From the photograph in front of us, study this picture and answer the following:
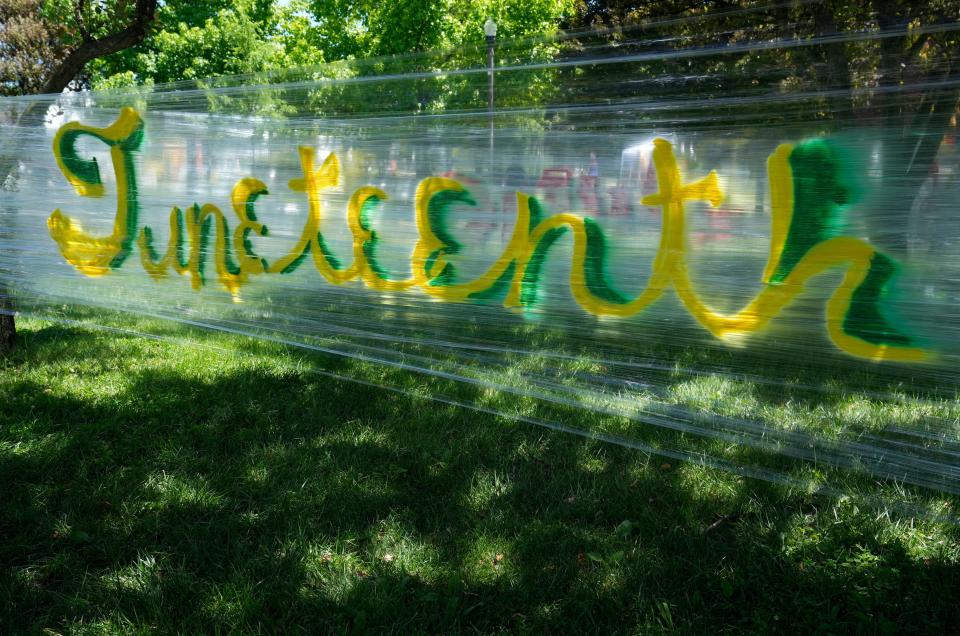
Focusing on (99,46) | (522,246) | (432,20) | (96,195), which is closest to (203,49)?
(432,20)

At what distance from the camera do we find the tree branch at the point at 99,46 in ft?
12.6

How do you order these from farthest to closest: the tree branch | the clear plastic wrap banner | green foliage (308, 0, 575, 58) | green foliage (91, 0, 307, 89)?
green foliage (91, 0, 307, 89) → green foliage (308, 0, 575, 58) → the tree branch → the clear plastic wrap banner

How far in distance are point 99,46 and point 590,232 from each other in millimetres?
3380

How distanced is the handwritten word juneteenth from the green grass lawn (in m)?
0.68

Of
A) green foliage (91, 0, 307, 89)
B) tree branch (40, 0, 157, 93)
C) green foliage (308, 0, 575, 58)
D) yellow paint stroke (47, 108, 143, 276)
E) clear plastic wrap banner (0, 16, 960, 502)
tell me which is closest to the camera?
clear plastic wrap banner (0, 16, 960, 502)

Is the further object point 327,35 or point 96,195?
point 327,35

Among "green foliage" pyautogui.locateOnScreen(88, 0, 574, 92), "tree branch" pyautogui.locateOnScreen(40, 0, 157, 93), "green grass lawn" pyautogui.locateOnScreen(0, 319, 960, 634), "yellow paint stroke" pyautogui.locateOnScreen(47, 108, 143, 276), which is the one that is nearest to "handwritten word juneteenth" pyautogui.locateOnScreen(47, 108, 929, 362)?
"yellow paint stroke" pyautogui.locateOnScreen(47, 108, 143, 276)

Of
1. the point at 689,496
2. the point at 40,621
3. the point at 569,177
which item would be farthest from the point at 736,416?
the point at 40,621

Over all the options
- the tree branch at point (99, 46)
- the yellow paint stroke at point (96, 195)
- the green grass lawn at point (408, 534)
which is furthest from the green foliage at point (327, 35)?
the green grass lawn at point (408, 534)

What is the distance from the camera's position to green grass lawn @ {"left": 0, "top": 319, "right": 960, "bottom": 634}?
1.85 metres

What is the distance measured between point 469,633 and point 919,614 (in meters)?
1.20

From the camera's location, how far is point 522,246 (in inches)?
88.1

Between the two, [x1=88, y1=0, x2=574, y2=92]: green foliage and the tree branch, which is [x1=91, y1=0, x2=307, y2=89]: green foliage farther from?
the tree branch

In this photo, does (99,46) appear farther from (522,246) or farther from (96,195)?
(522,246)
